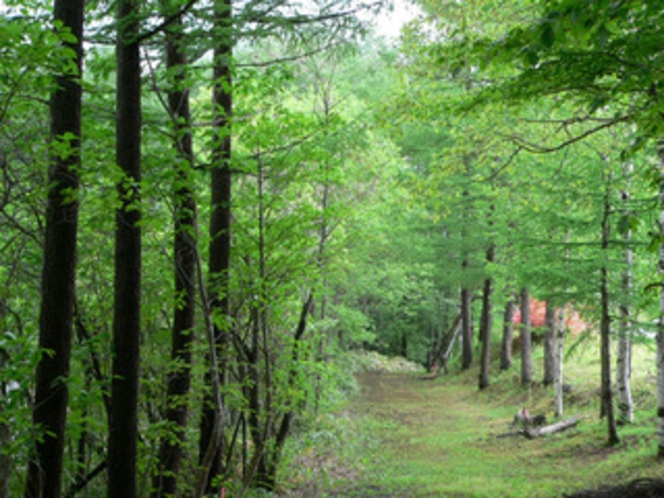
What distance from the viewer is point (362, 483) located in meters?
9.94

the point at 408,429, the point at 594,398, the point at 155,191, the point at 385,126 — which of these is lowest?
the point at 408,429

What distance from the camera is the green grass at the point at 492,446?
28.5ft

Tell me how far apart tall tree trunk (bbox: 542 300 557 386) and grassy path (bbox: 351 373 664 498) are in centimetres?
46

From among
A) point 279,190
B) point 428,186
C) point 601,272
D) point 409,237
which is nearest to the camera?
point 279,190

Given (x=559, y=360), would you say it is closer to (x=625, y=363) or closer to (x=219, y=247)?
(x=625, y=363)

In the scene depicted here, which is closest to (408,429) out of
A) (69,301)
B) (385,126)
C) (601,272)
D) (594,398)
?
(594,398)

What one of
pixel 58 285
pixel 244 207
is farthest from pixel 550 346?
pixel 58 285

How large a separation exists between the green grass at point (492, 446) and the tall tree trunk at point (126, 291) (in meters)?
4.61

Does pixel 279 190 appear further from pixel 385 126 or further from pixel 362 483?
pixel 362 483

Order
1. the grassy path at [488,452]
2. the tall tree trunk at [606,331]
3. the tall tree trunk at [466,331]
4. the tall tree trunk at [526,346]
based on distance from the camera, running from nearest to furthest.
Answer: the grassy path at [488,452]
the tall tree trunk at [606,331]
the tall tree trunk at [526,346]
the tall tree trunk at [466,331]

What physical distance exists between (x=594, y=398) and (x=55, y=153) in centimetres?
1289

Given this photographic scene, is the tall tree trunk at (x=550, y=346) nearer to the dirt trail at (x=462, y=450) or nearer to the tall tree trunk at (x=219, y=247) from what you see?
the dirt trail at (x=462, y=450)

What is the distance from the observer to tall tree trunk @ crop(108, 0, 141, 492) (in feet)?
16.6

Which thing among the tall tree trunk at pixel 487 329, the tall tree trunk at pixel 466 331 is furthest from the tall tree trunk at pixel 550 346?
the tall tree trunk at pixel 466 331
